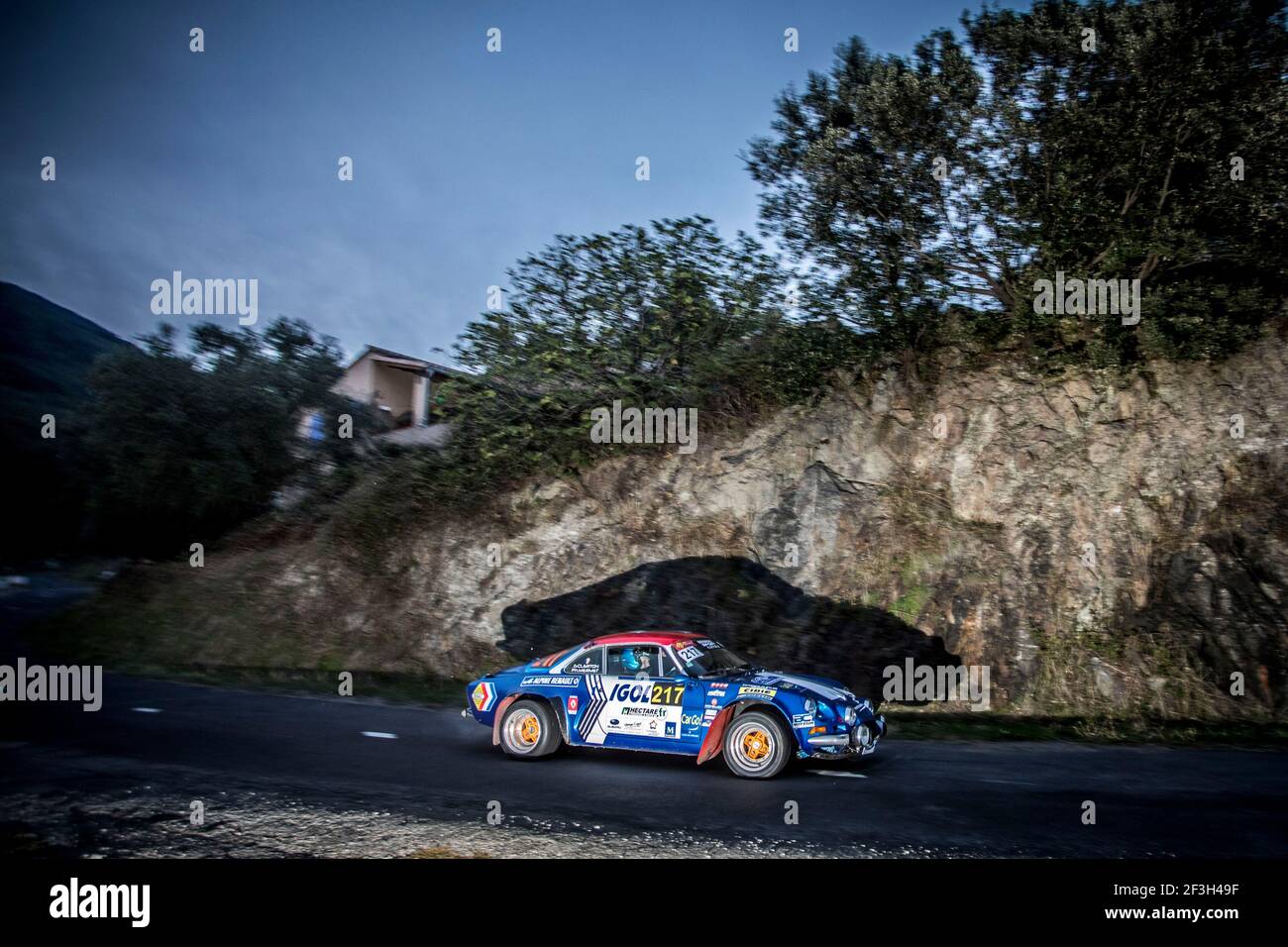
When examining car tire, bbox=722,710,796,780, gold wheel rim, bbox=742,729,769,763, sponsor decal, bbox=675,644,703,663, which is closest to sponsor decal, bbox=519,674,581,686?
sponsor decal, bbox=675,644,703,663

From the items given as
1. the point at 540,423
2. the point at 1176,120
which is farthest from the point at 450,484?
the point at 1176,120

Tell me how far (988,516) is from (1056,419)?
2292 millimetres

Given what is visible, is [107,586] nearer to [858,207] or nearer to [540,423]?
[540,423]

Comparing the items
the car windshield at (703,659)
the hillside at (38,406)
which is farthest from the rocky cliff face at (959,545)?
the hillside at (38,406)

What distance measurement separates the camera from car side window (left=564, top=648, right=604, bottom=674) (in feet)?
32.0

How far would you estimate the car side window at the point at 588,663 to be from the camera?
32.0 feet

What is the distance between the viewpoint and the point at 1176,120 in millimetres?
14484
